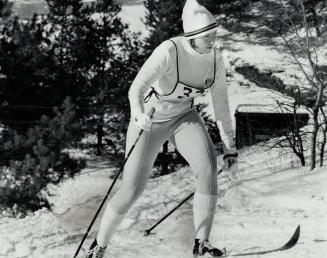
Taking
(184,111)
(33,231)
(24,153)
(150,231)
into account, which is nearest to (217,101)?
(184,111)

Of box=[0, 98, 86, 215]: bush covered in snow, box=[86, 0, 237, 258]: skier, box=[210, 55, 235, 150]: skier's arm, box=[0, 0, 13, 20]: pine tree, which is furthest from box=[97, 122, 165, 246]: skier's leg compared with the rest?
box=[0, 0, 13, 20]: pine tree

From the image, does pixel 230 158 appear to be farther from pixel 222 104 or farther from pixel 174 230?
pixel 174 230

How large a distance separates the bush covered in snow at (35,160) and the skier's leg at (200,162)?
935 centimetres

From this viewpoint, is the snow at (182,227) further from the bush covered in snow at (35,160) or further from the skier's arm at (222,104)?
the bush covered in snow at (35,160)

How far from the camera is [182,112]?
2.97 m

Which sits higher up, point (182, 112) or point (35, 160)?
Result: point (182, 112)

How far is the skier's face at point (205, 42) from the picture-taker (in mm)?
2746

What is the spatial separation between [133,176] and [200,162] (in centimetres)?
42

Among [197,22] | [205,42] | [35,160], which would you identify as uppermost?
[197,22]

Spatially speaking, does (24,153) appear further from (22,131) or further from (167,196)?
(167,196)

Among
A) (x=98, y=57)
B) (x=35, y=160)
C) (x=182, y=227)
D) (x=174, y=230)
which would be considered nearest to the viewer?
(x=174, y=230)

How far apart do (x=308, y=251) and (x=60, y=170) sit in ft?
35.4

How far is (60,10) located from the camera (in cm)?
1988

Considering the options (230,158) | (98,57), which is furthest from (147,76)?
(98,57)
